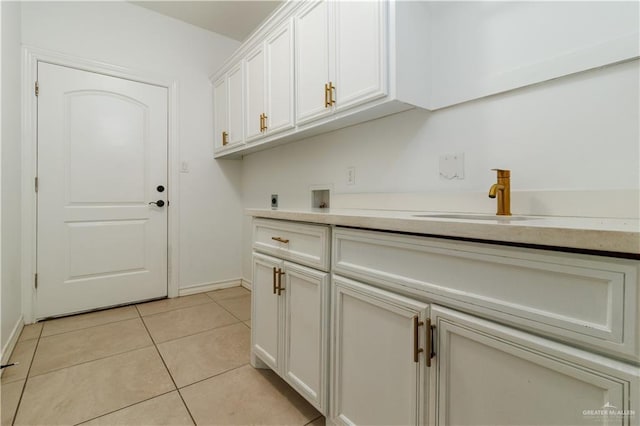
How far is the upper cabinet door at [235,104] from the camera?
245cm

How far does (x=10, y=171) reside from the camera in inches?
72.2

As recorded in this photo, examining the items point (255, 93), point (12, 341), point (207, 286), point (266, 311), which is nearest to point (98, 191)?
point (12, 341)

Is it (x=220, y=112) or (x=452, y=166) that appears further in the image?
(x=220, y=112)

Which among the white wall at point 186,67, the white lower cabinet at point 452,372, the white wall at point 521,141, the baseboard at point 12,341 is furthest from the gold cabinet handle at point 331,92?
the baseboard at point 12,341

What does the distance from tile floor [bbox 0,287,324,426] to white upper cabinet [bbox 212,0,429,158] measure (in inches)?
55.8

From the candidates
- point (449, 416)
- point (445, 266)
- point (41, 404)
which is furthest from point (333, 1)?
point (41, 404)

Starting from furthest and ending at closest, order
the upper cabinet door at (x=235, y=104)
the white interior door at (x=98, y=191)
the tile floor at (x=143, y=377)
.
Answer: the upper cabinet door at (x=235, y=104)
the white interior door at (x=98, y=191)
the tile floor at (x=143, y=377)

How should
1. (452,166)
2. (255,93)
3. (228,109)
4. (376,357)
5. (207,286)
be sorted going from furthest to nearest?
1. (207,286)
2. (228,109)
3. (255,93)
4. (452,166)
5. (376,357)

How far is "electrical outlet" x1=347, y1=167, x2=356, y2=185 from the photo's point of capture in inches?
72.8

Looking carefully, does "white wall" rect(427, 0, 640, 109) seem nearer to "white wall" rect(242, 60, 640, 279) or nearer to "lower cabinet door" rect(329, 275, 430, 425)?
"white wall" rect(242, 60, 640, 279)

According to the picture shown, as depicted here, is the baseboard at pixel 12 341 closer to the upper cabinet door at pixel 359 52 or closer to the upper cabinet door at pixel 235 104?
the upper cabinet door at pixel 235 104

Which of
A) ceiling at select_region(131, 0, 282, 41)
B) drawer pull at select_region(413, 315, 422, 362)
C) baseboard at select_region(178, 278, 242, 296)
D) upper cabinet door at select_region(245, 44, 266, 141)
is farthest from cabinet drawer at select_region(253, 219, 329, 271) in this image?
ceiling at select_region(131, 0, 282, 41)

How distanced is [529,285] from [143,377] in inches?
69.1

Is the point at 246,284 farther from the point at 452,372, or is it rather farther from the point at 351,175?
the point at 452,372
